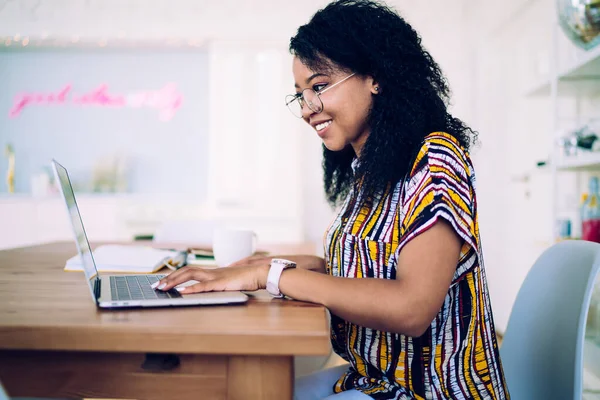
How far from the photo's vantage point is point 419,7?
151 inches

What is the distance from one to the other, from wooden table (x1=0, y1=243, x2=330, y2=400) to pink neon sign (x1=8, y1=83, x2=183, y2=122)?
3.69 m

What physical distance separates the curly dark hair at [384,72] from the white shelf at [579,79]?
98 cm

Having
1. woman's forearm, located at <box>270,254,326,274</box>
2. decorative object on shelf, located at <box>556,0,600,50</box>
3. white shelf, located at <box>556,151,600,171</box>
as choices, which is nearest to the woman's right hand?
woman's forearm, located at <box>270,254,326,274</box>

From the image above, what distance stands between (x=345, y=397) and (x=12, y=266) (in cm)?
92

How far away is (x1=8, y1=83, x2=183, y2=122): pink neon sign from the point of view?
13.8 ft

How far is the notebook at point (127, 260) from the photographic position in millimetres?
1203

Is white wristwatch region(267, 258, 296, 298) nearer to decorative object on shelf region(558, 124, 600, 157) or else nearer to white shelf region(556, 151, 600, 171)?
white shelf region(556, 151, 600, 171)

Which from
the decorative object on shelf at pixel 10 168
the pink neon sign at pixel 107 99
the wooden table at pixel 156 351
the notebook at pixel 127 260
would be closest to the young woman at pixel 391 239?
the wooden table at pixel 156 351

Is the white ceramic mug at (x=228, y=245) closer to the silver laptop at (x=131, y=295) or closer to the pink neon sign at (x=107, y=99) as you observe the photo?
the silver laptop at (x=131, y=295)

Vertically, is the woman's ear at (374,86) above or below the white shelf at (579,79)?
below

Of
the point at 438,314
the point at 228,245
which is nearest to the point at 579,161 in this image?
the point at 438,314

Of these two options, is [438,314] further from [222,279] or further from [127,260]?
[127,260]

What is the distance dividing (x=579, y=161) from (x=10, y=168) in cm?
426

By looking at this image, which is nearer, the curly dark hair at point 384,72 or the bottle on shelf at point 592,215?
the curly dark hair at point 384,72
